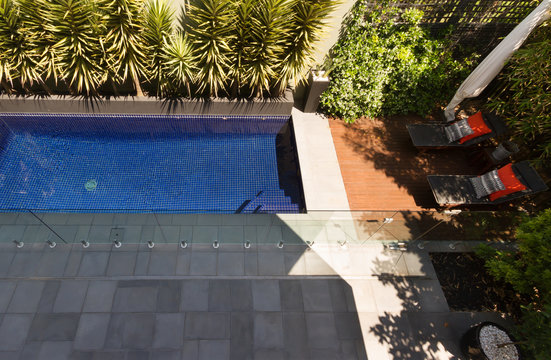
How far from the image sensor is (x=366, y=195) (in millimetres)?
6809

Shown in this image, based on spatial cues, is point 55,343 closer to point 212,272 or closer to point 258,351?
point 212,272

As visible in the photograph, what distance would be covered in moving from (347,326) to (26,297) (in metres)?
5.70

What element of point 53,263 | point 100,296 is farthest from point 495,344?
point 53,263

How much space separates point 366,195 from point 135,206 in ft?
18.4

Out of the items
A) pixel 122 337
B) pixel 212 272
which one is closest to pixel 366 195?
pixel 212 272

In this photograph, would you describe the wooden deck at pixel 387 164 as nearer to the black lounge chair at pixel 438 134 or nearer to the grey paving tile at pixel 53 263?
the black lounge chair at pixel 438 134

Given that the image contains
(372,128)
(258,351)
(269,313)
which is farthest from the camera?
(372,128)

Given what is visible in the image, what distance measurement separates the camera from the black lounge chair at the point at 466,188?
6160 mm

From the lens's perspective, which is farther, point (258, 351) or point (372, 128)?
point (372, 128)

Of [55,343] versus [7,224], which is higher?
[7,224]

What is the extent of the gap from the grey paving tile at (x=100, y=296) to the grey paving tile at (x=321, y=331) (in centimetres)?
356

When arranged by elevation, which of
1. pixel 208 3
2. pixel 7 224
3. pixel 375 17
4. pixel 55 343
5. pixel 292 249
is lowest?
pixel 55 343

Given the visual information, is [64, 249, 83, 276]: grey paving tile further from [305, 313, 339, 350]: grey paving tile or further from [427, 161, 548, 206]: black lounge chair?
[427, 161, 548, 206]: black lounge chair

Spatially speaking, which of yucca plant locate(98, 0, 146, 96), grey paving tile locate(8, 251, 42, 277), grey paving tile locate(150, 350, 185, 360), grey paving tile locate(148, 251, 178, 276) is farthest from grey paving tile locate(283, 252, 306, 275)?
yucca plant locate(98, 0, 146, 96)
